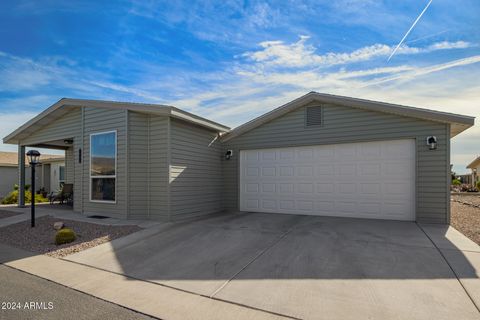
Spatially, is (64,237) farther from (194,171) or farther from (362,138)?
(362,138)

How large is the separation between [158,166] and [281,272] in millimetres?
5113

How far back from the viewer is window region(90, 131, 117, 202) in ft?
26.9

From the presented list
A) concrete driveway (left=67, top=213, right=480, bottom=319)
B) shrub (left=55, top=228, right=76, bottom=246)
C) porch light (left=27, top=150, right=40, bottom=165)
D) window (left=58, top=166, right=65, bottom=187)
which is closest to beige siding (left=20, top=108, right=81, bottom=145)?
porch light (left=27, top=150, right=40, bottom=165)

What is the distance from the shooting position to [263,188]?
9.50 metres

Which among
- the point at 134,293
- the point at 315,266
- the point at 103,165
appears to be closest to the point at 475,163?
the point at 315,266

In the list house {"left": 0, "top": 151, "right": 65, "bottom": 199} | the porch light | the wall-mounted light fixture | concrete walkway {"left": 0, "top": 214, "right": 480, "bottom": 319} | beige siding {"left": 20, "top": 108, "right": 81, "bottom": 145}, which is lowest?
concrete walkway {"left": 0, "top": 214, "right": 480, "bottom": 319}

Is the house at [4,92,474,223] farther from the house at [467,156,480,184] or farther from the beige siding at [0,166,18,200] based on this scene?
the house at [467,156,480,184]

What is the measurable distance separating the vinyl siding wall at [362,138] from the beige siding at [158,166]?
297 centimetres

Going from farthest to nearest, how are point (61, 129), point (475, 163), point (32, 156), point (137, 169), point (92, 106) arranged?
point (475, 163) → point (61, 129) → point (92, 106) → point (137, 169) → point (32, 156)

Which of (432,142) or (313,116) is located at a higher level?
(313,116)

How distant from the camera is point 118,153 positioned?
804 cm

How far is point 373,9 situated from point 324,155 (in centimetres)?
418

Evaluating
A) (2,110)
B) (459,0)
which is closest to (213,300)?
(459,0)

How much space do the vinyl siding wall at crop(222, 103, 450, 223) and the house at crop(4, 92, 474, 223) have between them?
1.1 inches
